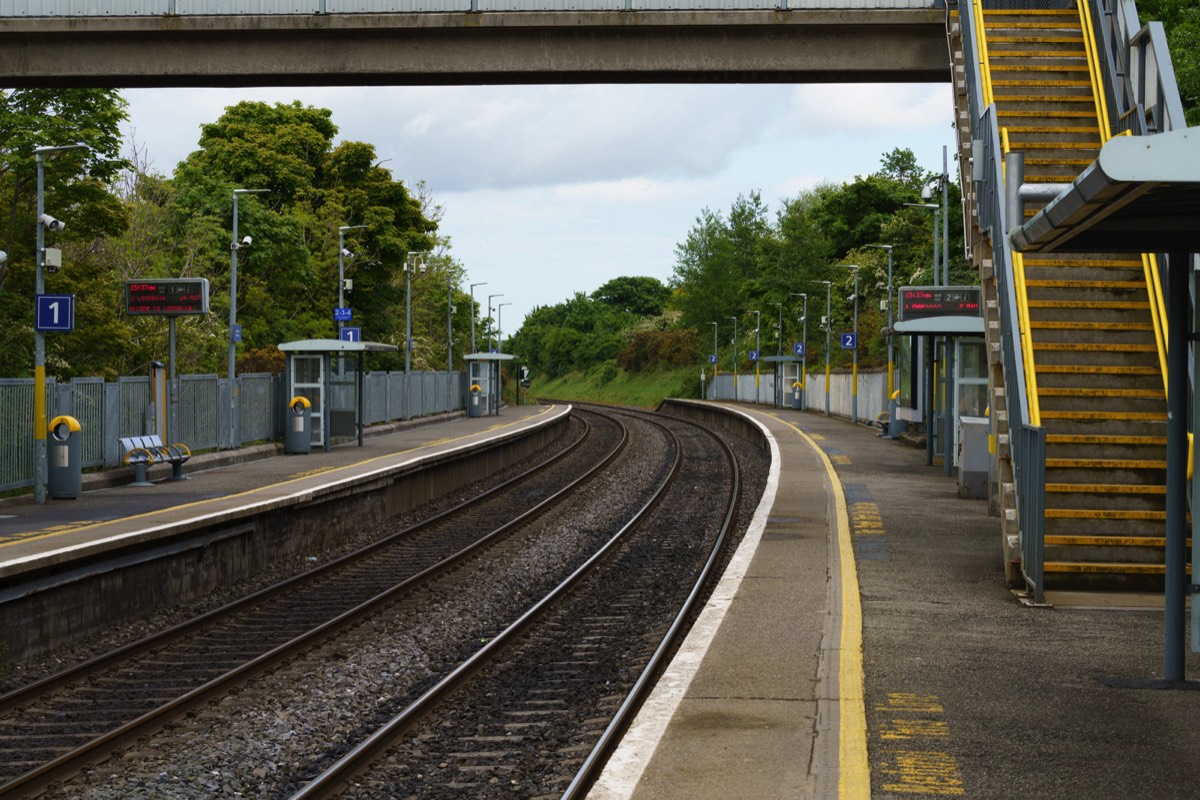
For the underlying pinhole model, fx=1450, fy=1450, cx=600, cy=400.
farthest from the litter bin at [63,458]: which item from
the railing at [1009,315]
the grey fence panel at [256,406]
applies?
the railing at [1009,315]

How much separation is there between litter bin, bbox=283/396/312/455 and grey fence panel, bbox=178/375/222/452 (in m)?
1.80

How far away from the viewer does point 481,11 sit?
65.4 ft

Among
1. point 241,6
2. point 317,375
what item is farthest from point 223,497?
point 317,375

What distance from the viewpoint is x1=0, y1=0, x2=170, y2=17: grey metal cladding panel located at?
2027 cm

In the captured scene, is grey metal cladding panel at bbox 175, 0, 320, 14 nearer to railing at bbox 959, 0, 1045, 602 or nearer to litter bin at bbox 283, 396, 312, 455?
railing at bbox 959, 0, 1045, 602

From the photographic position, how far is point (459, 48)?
20.2 m

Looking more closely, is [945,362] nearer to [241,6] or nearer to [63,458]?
[241,6]

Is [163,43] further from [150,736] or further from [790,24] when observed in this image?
[150,736]

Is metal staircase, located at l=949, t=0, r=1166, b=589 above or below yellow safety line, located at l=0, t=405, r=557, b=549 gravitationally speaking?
above

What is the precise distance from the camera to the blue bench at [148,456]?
2331 cm

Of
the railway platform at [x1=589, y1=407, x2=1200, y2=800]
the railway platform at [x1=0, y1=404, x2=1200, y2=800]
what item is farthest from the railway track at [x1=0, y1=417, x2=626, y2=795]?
the railway platform at [x1=589, y1=407, x2=1200, y2=800]

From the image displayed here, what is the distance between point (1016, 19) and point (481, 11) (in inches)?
287

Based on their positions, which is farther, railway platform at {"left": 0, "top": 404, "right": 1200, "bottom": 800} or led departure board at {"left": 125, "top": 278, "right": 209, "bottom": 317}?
led departure board at {"left": 125, "top": 278, "right": 209, "bottom": 317}

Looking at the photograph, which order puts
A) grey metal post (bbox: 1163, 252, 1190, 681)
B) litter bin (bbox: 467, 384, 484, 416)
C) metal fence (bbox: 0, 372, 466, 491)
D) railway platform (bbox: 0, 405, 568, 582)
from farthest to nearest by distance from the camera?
1. litter bin (bbox: 467, 384, 484, 416)
2. metal fence (bbox: 0, 372, 466, 491)
3. railway platform (bbox: 0, 405, 568, 582)
4. grey metal post (bbox: 1163, 252, 1190, 681)
